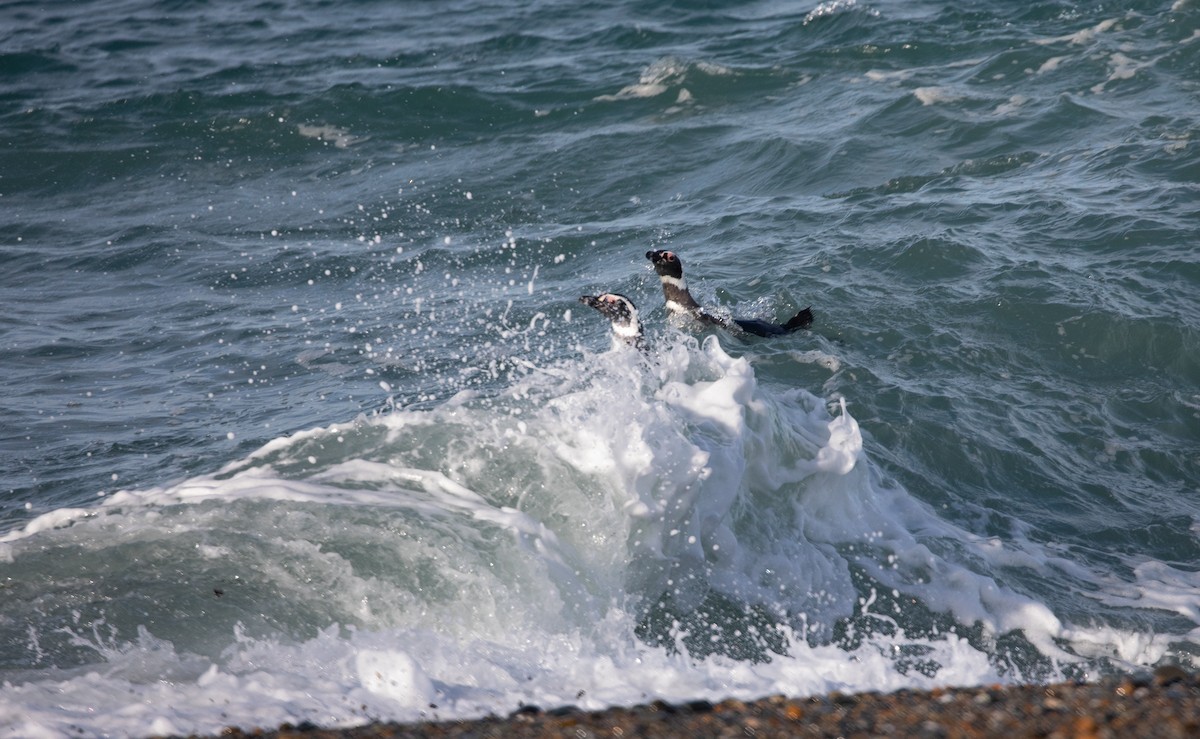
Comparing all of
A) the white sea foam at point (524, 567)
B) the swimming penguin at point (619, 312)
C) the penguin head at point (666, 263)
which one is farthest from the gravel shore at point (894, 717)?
the penguin head at point (666, 263)

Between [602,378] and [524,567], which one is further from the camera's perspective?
[602,378]

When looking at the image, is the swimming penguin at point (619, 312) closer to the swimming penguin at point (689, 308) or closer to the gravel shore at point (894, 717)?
the swimming penguin at point (689, 308)

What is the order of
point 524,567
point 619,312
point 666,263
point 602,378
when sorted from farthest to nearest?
point 666,263
point 619,312
point 602,378
point 524,567

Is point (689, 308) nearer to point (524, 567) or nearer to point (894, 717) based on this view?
point (524, 567)

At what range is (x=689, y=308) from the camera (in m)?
9.27

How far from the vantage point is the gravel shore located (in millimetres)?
4035

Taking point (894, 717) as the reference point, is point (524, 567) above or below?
below

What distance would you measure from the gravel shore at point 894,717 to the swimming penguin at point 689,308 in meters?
4.85

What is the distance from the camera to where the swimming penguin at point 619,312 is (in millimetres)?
8133

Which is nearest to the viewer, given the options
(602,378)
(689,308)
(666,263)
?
(602,378)

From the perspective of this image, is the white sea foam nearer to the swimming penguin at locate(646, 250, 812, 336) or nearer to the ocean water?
the ocean water

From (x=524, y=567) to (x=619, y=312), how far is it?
8.54 feet

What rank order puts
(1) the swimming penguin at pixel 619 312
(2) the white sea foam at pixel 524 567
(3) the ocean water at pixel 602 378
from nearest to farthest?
1. (2) the white sea foam at pixel 524 567
2. (3) the ocean water at pixel 602 378
3. (1) the swimming penguin at pixel 619 312

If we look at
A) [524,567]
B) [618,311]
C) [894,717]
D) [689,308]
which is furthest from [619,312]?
[894,717]
